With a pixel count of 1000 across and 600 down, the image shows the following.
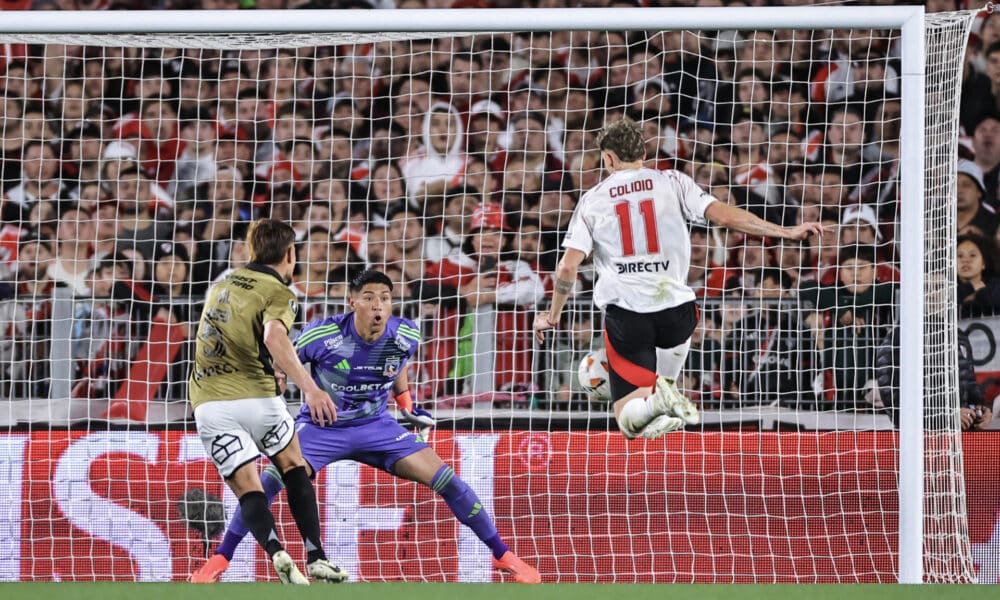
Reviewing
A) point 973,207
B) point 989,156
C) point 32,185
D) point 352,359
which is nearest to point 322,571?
point 352,359

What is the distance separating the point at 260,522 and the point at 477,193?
242 cm

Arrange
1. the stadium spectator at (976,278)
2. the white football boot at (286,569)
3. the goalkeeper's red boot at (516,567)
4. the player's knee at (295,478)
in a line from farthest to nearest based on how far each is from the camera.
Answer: the stadium spectator at (976,278), the goalkeeper's red boot at (516,567), the player's knee at (295,478), the white football boot at (286,569)

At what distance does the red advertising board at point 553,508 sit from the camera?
18.6 feet

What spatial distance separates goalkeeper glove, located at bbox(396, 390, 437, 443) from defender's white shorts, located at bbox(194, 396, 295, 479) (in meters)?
0.72

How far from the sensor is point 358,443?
520 cm

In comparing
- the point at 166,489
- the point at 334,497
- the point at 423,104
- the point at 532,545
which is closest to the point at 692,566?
the point at 532,545

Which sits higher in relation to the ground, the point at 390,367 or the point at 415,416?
the point at 390,367

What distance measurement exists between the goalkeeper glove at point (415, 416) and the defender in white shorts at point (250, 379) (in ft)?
1.89

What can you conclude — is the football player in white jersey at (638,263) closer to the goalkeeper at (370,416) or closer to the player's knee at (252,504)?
the goalkeeper at (370,416)

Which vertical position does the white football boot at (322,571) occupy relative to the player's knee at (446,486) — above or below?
below

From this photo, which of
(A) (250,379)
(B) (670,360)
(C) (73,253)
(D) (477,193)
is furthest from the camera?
(C) (73,253)

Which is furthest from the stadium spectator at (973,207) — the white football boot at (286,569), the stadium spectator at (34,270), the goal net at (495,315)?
the stadium spectator at (34,270)

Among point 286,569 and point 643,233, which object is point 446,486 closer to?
point 286,569

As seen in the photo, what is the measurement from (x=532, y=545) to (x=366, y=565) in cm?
87
